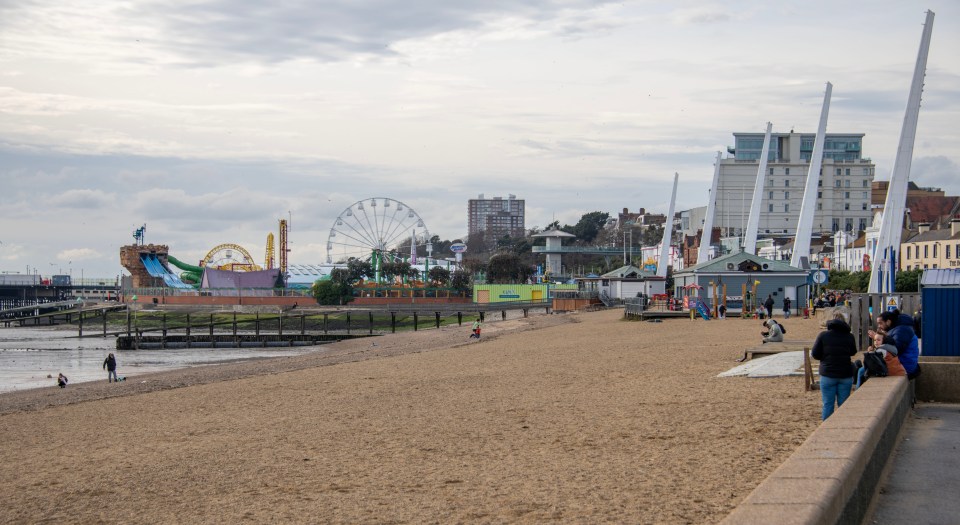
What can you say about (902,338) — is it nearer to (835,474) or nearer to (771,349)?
(835,474)

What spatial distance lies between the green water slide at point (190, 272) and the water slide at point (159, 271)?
63.0 inches

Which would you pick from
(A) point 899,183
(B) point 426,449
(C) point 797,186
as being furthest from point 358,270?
(B) point 426,449

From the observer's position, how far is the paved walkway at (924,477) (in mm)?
6750

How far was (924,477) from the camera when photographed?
787 cm

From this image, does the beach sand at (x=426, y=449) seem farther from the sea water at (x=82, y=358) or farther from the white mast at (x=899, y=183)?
the sea water at (x=82, y=358)

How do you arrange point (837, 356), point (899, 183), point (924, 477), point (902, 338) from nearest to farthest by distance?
1. point (924, 477)
2. point (837, 356)
3. point (902, 338)
4. point (899, 183)

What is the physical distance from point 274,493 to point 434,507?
84.7 inches

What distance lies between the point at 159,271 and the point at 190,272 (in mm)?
8483

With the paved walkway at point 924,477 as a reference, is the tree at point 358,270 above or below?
above

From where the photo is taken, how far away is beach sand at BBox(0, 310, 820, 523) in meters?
9.16

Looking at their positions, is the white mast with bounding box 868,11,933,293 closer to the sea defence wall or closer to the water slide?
the sea defence wall

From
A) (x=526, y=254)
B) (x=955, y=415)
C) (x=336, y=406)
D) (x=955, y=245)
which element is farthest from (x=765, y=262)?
(x=526, y=254)

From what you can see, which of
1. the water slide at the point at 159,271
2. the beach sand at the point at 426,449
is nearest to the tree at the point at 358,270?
the water slide at the point at 159,271

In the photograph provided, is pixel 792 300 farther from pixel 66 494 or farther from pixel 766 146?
pixel 66 494
